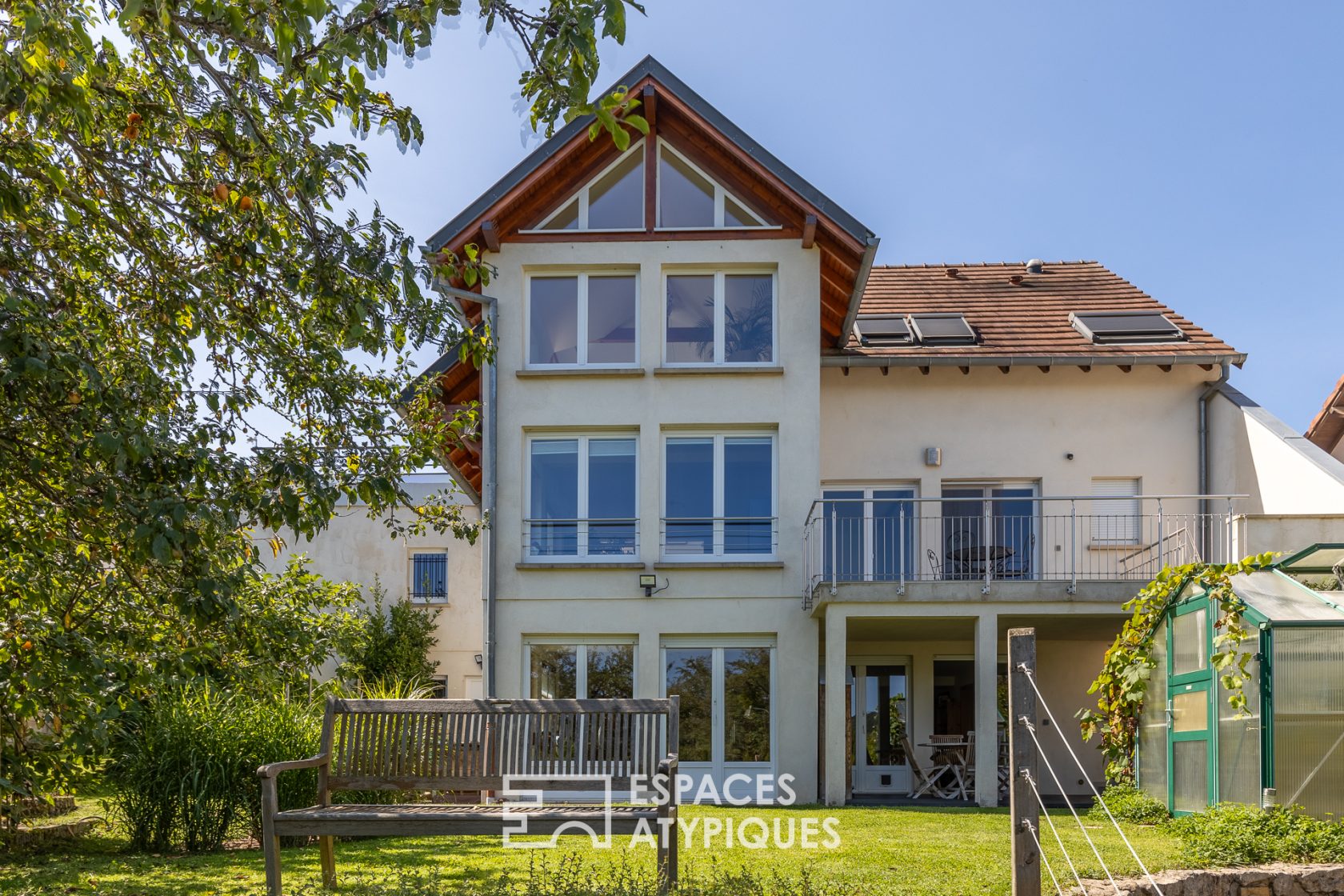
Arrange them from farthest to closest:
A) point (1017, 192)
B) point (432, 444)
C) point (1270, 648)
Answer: point (1017, 192)
point (1270, 648)
point (432, 444)

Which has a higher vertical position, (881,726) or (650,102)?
(650,102)

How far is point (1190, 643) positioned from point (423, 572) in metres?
17.4

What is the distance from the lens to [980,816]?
11609mm

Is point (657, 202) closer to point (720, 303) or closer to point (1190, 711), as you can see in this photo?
point (720, 303)

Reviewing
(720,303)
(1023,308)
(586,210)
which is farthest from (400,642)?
(1023,308)

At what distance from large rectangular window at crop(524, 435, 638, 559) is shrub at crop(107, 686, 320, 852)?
619cm

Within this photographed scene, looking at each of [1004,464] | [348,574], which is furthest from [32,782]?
[348,574]

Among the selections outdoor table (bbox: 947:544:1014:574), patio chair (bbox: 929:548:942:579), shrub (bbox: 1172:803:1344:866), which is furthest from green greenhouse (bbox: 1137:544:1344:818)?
outdoor table (bbox: 947:544:1014:574)

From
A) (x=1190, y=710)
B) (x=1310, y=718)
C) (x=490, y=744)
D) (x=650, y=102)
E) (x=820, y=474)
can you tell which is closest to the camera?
(x=490, y=744)

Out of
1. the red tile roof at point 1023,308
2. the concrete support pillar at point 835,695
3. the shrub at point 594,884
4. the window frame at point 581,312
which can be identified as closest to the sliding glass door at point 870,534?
the concrete support pillar at point 835,695

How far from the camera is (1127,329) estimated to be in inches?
677

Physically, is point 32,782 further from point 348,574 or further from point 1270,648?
point 348,574

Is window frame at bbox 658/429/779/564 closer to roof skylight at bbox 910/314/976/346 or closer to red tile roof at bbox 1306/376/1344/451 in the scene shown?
roof skylight at bbox 910/314/976/346

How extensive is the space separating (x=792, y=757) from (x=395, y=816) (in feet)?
29.9
